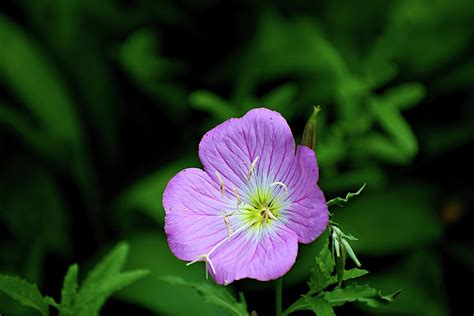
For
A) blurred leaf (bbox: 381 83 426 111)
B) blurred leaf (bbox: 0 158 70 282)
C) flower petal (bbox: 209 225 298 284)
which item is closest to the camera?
flower petal (bbox: 209 225 298 284)

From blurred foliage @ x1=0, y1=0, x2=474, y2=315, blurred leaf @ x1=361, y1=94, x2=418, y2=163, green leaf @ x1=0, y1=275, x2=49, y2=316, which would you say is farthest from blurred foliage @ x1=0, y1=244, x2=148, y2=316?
blurred leaf @ x1=361, y1=94, x2=418, y2=163

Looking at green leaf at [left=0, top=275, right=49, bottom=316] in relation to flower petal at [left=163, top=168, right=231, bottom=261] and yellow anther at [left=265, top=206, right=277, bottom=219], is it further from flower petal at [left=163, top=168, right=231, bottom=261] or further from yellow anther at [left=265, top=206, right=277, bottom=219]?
yellow anther at [left=265, top=206, right=277, bottom=219]

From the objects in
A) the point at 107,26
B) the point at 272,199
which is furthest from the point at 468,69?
the point at 272,199

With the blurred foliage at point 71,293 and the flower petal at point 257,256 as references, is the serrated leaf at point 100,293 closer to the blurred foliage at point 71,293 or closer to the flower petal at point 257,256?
the blurred foliage at point 71,293

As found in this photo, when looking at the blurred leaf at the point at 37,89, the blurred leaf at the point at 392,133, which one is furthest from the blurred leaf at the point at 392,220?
the blurred leaf at the point at 37,89

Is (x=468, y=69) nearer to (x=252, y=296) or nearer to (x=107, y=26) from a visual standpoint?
(x=252, y=296)

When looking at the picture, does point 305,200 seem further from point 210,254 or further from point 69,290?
point 69,290
